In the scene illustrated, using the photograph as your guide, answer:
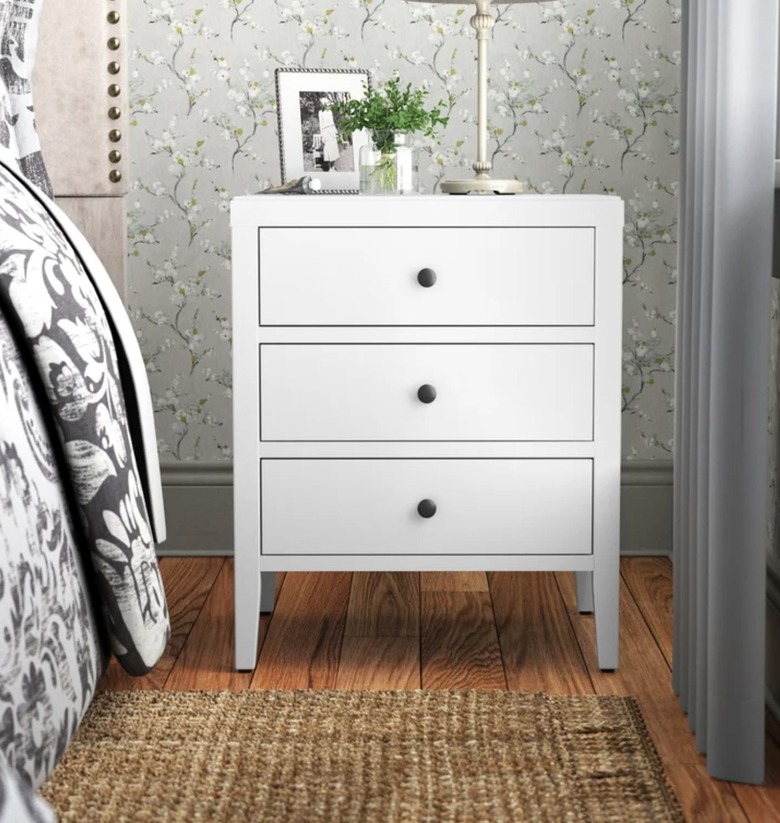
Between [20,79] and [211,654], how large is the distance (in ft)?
3.09

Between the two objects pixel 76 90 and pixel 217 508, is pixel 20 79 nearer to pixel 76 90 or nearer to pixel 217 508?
pixel 76 90

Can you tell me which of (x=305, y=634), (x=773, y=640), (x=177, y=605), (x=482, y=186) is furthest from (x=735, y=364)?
(x=177, y=605)

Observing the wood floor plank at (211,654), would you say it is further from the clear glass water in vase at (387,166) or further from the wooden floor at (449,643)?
the clear glass water in vase at (387,166)

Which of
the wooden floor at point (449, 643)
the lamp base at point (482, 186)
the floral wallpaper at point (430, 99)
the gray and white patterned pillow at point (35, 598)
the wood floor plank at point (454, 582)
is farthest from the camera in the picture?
the floral wallpaper at point (430, 99)

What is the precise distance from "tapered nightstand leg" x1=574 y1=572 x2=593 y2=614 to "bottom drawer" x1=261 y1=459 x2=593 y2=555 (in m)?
0.29

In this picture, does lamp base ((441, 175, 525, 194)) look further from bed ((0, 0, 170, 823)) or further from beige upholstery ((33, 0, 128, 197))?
beige upholstery ((33, 0, 128, 197))

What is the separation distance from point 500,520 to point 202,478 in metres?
Result: 0.91

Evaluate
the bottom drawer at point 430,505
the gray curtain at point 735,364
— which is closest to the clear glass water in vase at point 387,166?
the bottom drawer at point 430,505

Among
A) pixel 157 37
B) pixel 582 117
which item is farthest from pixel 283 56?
pixel 582 117

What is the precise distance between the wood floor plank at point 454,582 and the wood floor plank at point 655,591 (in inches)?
10.8

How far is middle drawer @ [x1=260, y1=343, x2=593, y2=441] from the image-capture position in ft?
5.61

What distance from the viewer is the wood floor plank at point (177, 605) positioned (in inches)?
67.1

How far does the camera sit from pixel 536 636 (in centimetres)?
192

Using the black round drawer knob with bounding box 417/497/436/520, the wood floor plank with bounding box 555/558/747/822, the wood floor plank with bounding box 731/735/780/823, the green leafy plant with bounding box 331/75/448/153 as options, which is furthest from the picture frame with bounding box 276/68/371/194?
A: the wood floor plank with bounding box 731/735/780/823
